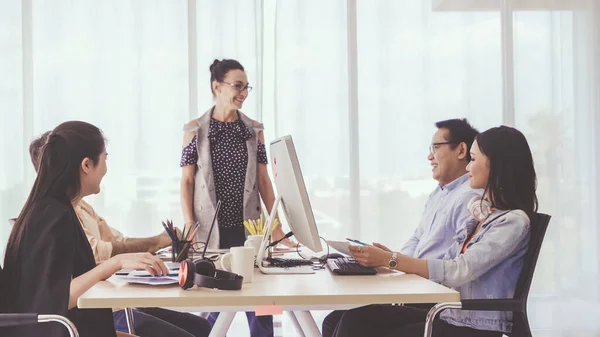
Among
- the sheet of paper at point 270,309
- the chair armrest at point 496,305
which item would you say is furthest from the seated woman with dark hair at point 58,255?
the chair armrest at point 496,305

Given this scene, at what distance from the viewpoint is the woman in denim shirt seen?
1.96 m

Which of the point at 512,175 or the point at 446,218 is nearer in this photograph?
the point at 512,175

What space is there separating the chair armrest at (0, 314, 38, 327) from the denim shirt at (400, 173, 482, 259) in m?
1.39

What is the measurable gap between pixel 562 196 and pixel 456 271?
286 centimetres

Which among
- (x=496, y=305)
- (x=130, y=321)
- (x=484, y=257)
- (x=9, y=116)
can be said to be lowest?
(x=130, y=321)

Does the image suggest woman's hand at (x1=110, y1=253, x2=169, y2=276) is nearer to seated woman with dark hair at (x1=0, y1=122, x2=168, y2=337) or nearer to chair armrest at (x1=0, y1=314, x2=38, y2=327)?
seated woman with dark hair at (x1=0, y1=122, x2=168, y2=337)

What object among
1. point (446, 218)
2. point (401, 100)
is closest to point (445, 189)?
point (446, 218)

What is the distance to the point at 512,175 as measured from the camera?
81.4 inches

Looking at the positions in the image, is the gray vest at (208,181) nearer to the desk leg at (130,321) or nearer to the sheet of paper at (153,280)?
the desk leg at (130,321)

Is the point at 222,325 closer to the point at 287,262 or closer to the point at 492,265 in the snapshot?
the point at 287,262

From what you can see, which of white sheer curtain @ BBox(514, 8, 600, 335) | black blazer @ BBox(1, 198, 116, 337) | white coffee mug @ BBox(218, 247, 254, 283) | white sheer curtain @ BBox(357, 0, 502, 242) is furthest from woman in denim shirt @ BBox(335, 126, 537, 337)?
white sheer curtain @ BBox(514, 8, 600, 335)

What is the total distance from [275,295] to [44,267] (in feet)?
2.04

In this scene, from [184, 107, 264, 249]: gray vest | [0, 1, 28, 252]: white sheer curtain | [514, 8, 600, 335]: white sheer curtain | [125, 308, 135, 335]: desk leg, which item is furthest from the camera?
[514, 8, 600, 335]: white sheer curtain

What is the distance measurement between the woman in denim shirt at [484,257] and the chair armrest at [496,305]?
0.13 meters
